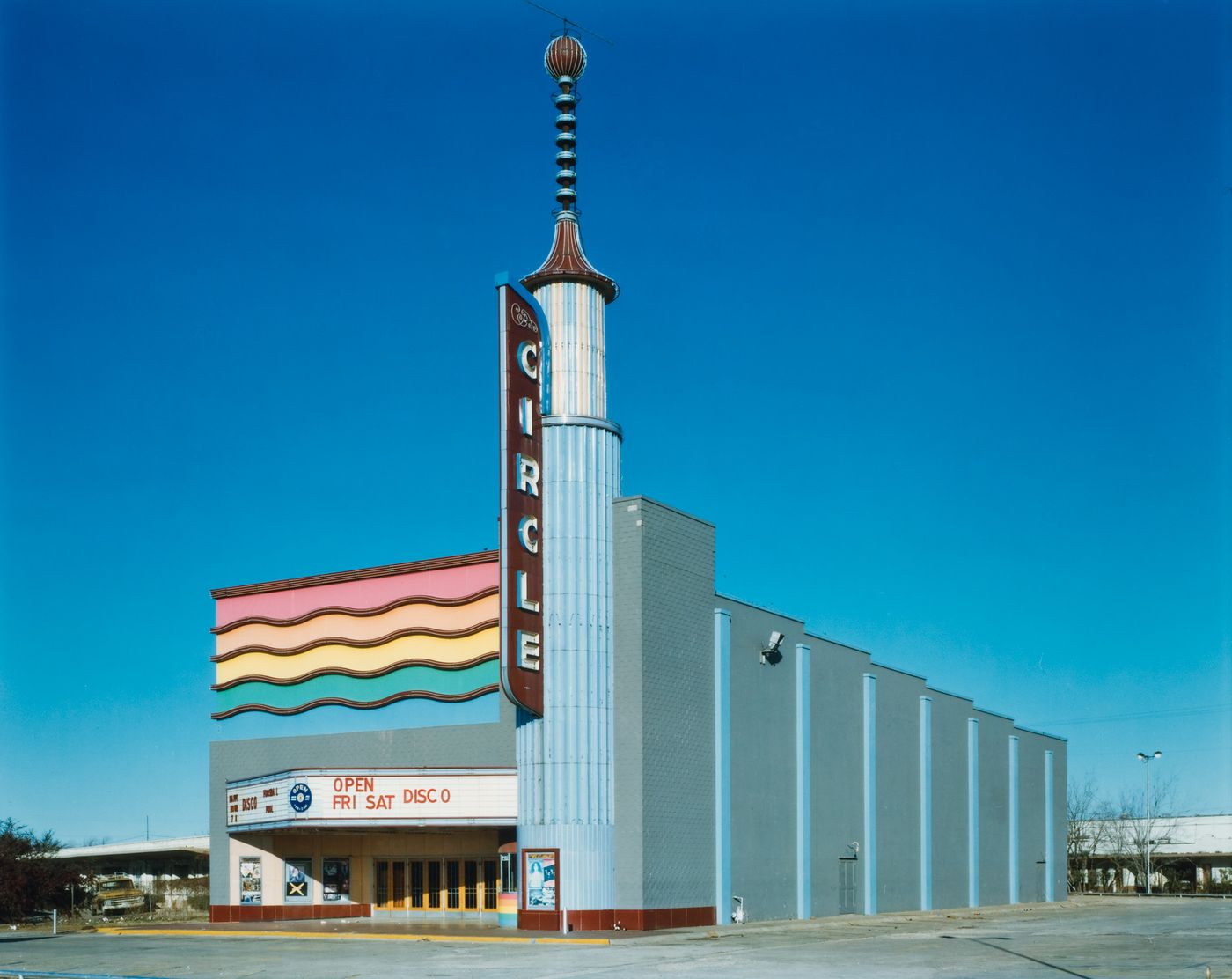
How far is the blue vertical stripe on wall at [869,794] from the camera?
170 feet

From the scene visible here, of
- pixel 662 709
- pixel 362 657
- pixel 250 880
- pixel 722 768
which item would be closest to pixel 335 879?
pixel 250 880

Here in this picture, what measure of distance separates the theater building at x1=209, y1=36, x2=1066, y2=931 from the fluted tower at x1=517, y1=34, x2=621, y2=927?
0.22 ft

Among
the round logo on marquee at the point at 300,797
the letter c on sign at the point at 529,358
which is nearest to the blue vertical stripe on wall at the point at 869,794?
the letter c on sign at the point at 529,358

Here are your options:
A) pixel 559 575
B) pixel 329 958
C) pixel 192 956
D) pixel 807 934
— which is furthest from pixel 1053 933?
pixel 192 956

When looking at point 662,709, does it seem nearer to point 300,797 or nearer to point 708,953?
point 708,953

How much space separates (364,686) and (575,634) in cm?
915

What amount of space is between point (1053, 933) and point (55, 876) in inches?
1572

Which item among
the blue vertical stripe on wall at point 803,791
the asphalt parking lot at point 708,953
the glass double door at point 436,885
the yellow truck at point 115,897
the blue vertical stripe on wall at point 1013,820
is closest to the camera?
the asphalt parking lot at point 708,953

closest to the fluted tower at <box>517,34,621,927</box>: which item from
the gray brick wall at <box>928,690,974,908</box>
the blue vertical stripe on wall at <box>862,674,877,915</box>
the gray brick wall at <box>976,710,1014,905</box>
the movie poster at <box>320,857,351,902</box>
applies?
the movie poster at <box>320,857,351,902</box>

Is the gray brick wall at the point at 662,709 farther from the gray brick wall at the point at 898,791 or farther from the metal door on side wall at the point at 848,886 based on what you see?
the gray brick wall at the point at 898,791

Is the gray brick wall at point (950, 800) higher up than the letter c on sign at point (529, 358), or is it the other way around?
the letter c on sign at point (529, 358)

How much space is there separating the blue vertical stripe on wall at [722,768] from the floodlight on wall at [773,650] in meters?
2.32

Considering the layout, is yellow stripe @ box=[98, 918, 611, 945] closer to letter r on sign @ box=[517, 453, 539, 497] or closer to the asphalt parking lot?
the asphalt parking lot

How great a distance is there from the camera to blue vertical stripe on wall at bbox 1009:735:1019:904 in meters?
64.9
